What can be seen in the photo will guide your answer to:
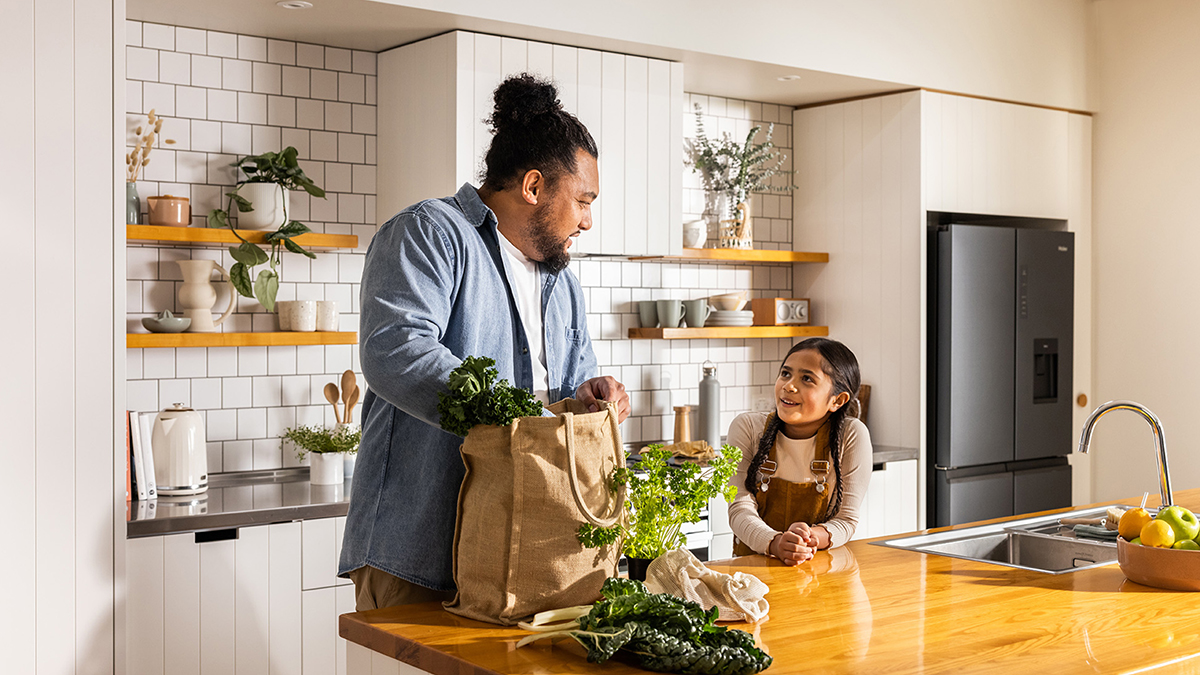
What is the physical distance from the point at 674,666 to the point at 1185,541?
1206 mm

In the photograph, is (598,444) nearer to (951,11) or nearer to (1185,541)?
(1185,541)

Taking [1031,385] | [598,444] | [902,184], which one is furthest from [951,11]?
[598,444]

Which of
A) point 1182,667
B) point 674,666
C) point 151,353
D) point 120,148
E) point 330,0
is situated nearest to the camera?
point 674,666

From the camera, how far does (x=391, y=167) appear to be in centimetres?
380

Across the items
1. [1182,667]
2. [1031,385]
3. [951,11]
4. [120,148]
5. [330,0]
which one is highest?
[951,11]

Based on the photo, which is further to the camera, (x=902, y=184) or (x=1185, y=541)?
(x=902, y=184)

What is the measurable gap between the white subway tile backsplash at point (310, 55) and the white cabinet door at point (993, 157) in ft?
7.66

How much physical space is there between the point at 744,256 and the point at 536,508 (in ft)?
9.89

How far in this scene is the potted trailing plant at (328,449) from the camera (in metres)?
3.41

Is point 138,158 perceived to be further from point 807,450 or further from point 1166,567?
point 1166,567

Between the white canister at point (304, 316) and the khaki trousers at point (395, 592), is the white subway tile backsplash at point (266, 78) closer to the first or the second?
the white canister at point (304, 316)

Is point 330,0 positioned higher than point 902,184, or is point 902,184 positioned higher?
point 330,0

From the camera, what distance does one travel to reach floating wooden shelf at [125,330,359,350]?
330 cm

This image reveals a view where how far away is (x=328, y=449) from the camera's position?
11.3ft
